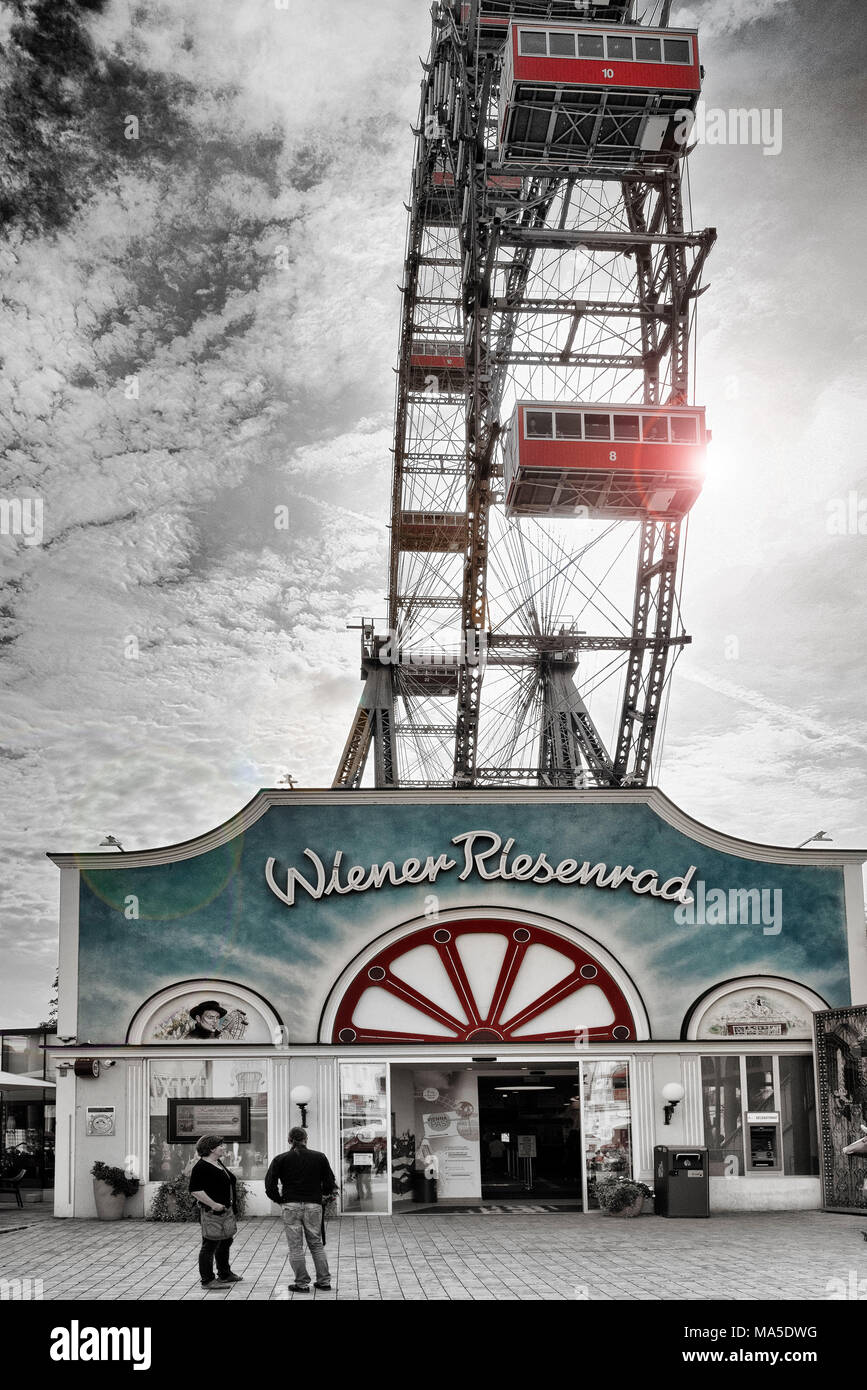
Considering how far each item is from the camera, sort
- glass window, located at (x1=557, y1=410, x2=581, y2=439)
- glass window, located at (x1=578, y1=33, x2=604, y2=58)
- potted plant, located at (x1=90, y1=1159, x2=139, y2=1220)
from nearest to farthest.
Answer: potted plant, located at (x1=90, y1=1159, x2=139, y2=1220) < glass window, located at (x1=578, y1=33, x2=604, y2=58) < glass window, located at (x1=557, y1=410, x2=581, y2=439)

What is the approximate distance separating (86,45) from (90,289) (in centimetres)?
499

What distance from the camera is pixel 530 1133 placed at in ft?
78.4

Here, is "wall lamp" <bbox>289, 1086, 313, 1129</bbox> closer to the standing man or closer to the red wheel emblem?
the red wheel emblem

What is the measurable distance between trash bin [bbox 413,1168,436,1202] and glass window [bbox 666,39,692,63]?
2253 centimetres

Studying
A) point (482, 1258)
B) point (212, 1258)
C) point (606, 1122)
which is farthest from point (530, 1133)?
point (212, 1258)

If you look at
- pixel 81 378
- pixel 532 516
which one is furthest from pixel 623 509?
pixel 81 378

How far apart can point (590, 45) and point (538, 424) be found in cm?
788

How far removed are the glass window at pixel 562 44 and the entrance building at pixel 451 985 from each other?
52.4ft

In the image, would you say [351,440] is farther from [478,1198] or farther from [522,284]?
[478,1198]

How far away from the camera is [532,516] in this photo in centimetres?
2980

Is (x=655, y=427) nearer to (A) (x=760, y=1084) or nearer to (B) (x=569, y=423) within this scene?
(B) (x=569, y=423)

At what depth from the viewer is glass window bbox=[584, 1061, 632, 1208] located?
789 inches

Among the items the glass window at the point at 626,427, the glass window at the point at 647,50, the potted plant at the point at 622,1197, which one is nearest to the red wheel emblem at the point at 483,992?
the potted plant at the point at 622,1197

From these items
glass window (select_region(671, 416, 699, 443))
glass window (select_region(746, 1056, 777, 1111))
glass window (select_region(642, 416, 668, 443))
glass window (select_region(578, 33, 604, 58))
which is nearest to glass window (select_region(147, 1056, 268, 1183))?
glass window (select_region(746, 1056, 777, 1111))
